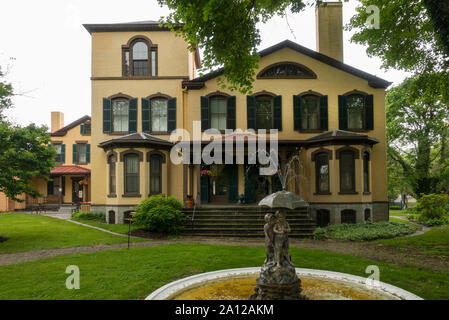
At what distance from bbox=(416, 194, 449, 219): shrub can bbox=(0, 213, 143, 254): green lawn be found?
55.9 ft

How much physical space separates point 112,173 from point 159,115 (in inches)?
176

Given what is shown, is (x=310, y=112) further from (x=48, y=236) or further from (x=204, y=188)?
(x=48, y=236)

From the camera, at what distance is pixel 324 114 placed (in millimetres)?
16875

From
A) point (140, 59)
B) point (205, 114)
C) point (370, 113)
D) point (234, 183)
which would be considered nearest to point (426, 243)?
point (370, 113)

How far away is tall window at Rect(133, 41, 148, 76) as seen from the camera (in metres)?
18.1

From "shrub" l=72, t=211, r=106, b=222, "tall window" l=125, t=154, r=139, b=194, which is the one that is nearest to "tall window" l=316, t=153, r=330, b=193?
"tall window" l=125, t=154, r=139, b=194

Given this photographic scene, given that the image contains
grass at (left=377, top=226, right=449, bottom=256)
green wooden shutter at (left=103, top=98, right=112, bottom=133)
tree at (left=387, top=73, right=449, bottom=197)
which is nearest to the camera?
grass at (left=377, top=226, right=449, bottom=256)

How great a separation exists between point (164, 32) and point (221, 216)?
11971mm

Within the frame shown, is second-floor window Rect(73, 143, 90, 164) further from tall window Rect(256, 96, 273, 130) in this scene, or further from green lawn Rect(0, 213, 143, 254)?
tall window Rect(256, 96, 273, 130)

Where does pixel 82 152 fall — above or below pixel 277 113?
below

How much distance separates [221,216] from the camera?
46.6 ft

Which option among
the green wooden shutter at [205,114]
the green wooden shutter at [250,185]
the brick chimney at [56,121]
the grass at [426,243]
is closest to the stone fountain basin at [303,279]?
the grass at [426,243]

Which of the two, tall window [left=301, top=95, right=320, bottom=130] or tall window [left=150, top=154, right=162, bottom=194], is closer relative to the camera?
tall window [left=150, top=154, right=162, bottom=194]

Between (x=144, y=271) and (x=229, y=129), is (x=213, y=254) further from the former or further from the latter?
(x=229, y=129)
